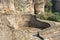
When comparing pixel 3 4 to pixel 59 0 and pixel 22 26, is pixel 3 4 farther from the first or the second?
pixel 59 0

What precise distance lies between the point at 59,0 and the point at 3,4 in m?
17.0

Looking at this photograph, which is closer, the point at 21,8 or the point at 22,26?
the point at 22,26

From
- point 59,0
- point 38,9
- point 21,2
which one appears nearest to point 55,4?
point 59,0

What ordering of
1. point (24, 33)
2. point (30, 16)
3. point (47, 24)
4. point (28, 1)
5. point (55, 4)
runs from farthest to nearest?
1. point (55, 4)
2. point (28, 1)
3. point (30, 16)
4. point (47, 24)
5. point (24, 33)

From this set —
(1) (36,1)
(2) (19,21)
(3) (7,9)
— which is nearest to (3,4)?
(3) (7,9)

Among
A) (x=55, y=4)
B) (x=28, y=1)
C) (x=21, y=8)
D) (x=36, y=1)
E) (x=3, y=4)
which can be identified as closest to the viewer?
(x=3, y=4)

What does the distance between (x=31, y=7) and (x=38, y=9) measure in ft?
5.04

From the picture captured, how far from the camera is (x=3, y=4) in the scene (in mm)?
13516

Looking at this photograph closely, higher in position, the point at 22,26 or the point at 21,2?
the point at 21,2

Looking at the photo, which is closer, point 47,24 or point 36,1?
point 47,24

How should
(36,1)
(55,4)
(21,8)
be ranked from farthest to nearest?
(55,4), (36,1), (21,8)

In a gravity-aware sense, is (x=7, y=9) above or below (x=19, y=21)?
above

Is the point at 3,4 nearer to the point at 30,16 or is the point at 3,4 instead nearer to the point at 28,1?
the point at 30,16

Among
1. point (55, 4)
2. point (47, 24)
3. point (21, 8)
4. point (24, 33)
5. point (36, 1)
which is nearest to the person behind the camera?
point (24, 33)
